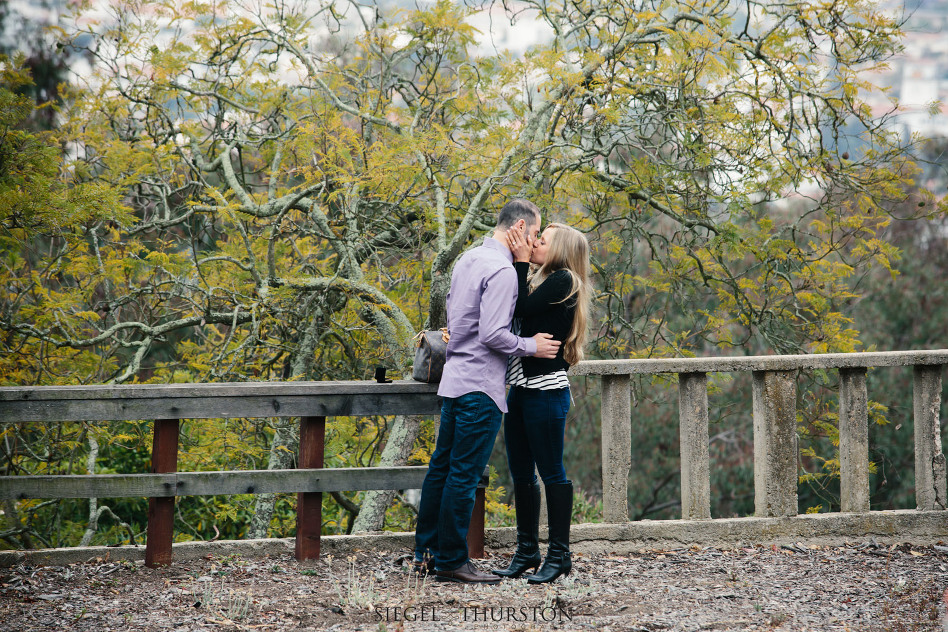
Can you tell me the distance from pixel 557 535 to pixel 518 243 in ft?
4.95

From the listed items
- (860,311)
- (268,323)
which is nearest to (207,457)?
(268,323)

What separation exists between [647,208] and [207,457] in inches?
178

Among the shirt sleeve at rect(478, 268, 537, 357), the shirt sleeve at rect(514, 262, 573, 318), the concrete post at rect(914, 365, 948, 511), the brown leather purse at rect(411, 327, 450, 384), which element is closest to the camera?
the shirt sleeve at rect(478, 268, 537, 357)

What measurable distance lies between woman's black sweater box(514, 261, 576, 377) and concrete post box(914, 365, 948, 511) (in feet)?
8.63

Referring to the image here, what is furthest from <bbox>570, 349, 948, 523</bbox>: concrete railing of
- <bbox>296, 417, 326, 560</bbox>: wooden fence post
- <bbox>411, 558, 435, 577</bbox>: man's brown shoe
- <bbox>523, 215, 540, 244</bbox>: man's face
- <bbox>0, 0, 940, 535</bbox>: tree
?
<bbox>0, 0, 940, 535</bbox>: tree

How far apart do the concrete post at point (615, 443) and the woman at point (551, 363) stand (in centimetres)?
73

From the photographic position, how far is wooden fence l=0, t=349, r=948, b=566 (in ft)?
13.7

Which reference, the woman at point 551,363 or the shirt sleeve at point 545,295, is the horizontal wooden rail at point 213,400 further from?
the shirt sleeve at point 545,295

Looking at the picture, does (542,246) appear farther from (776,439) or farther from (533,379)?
(776,439)

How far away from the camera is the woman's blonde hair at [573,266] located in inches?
160

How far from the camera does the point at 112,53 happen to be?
7.89 meters

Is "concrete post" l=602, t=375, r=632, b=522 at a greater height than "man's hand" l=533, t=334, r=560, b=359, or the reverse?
"man's hand" l=533, t=334, r=560, b=359

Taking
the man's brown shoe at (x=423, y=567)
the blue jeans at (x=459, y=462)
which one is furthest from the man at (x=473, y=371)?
the man's brown shoe at (x=423, y=567)

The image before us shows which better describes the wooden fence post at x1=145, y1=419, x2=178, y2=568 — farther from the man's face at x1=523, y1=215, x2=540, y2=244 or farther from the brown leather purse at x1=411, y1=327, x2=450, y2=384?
the man's face at x1=523, y1=215, x2=540, y2=244
